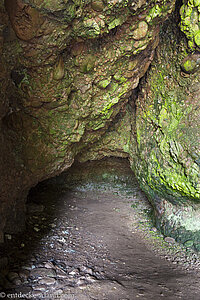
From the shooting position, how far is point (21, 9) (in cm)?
212

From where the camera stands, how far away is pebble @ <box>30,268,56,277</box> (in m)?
2.32

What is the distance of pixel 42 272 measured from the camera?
7.77 feet

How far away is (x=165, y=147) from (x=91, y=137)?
4.40ft

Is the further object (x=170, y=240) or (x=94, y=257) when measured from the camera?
(x=170, y=240)

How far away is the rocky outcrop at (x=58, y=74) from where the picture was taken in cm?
230

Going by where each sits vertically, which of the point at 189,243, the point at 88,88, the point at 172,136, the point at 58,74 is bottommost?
the point at 189,243

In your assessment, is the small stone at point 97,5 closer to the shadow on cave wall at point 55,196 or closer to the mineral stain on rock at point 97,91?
the mineral stain on rock at point 97,91

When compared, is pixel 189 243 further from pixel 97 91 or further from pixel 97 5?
pixel 97 5

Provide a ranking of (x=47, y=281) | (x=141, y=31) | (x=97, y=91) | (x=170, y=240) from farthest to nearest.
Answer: (x=170, y=240), (x=97, y=91), (x=141, y=31), (x=47, y=281)

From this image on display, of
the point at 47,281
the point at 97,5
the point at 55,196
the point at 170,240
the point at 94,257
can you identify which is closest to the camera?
the point at 47,281

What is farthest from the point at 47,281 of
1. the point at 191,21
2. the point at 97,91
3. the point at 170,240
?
the point at 191,21

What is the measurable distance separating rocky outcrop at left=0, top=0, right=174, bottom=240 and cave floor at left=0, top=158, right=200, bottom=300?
0.50 metres

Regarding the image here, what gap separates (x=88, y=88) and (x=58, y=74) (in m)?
0.51

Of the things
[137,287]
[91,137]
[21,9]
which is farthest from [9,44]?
[137,287]
